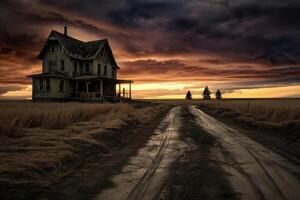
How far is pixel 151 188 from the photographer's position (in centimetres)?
425

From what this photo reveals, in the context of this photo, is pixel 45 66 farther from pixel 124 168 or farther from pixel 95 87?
pixel 124 168

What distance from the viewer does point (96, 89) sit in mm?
39812

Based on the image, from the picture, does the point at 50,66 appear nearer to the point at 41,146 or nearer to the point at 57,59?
the point at 57,59

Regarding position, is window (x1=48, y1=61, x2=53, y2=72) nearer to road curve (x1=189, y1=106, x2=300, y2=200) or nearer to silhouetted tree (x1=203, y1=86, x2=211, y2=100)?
road curve (x1=189, y1=106, x2=300, y2=200)

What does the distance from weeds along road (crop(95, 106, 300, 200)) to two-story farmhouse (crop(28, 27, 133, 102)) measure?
29236mm

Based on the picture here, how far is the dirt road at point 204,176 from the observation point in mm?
3984

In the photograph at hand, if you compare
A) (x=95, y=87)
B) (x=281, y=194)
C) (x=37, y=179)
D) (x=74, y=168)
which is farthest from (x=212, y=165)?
(x=95, y=87)

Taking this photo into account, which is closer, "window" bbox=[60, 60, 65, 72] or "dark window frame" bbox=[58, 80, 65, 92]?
"dark window frame" bbox=[58, 80, 65, 92]

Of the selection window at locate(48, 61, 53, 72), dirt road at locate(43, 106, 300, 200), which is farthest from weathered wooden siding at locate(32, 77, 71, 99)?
dirt road at locate(43, 106, 300, 200)

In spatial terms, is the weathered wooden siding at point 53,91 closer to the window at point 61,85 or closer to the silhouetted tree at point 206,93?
the window at point 61,85

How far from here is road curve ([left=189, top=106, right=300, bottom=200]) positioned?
157 inches

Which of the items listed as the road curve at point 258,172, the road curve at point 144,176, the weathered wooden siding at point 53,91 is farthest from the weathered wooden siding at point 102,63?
the road curve at point 258,172

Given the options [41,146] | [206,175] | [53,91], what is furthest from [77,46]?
[206,175]

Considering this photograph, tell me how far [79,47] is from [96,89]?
24.8 feet
